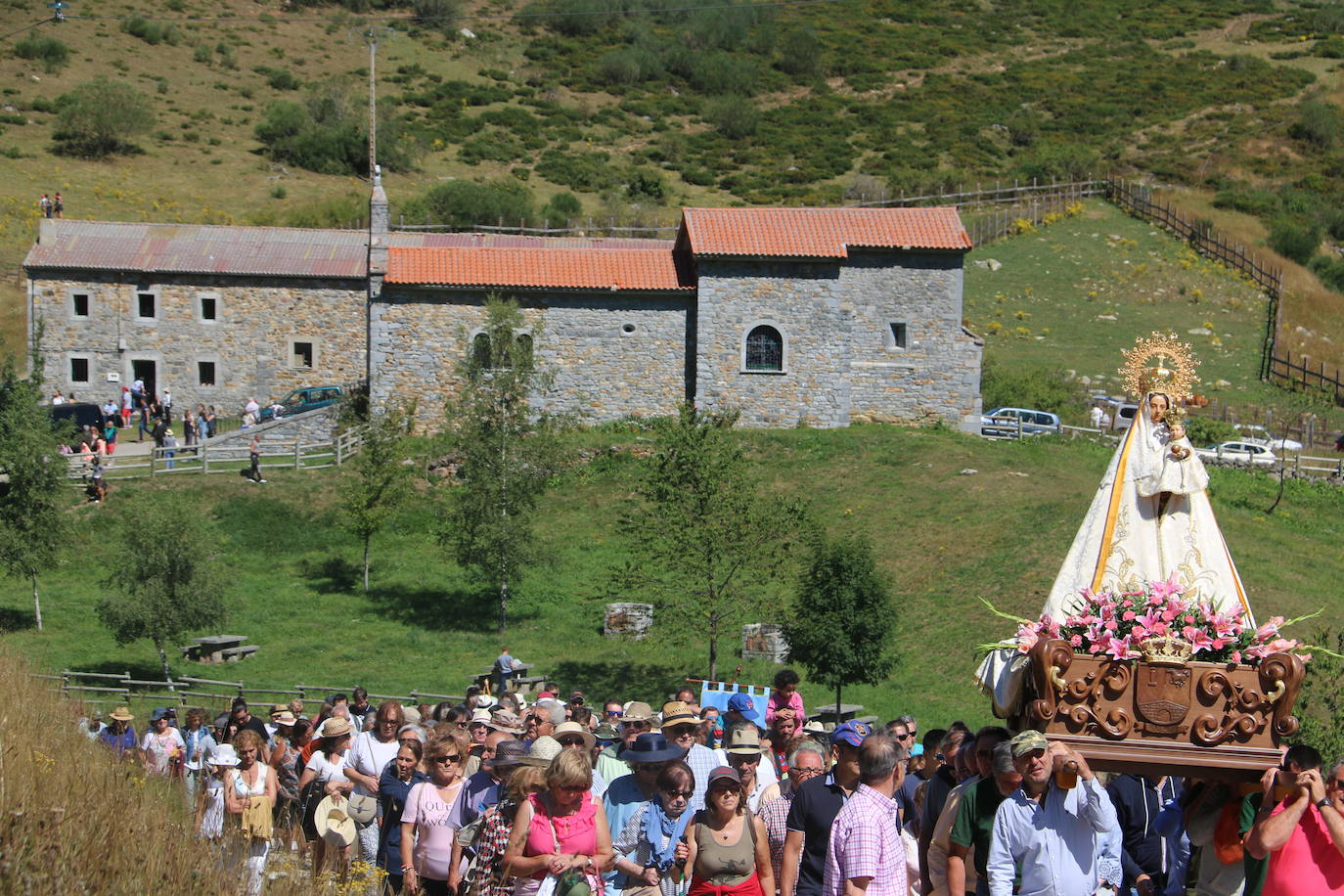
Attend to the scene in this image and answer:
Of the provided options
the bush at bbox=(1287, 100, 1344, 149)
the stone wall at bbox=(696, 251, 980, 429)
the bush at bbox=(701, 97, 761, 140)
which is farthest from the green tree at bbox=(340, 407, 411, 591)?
the bush at bbox=(1287, 100, 1344, 149)

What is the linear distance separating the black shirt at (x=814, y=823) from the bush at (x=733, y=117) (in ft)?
253

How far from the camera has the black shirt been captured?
7883 mm

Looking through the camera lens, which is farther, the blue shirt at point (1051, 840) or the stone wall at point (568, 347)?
the stone wall at point (568, 347)

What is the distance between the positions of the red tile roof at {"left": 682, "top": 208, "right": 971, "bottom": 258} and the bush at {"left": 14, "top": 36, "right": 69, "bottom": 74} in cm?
4919

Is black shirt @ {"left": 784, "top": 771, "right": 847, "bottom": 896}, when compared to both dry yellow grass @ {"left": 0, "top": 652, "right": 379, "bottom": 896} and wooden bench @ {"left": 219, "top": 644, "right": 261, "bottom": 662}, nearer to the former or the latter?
dry yellow grass @ {"left": 0, "top": 652, "right": 379, "bottom": 896}

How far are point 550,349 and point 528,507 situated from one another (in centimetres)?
905

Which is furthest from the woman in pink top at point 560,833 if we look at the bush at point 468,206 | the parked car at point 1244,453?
the bush at point 468,206

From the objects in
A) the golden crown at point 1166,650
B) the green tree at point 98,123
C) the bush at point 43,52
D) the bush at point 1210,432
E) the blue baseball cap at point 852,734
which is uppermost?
the bush at point 43,52

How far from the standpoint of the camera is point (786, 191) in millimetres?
70000

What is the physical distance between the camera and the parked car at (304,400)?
116 feet

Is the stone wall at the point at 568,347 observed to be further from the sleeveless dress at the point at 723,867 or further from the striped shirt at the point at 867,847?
the striped shirt at the point at 867,847

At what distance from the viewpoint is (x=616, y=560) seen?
27578mm

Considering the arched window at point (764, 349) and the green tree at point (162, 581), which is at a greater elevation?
the arched window at point (764, 349)

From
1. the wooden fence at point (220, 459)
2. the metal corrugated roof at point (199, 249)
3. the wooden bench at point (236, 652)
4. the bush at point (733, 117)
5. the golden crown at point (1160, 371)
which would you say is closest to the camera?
the golden crown at point (1160, 371)
